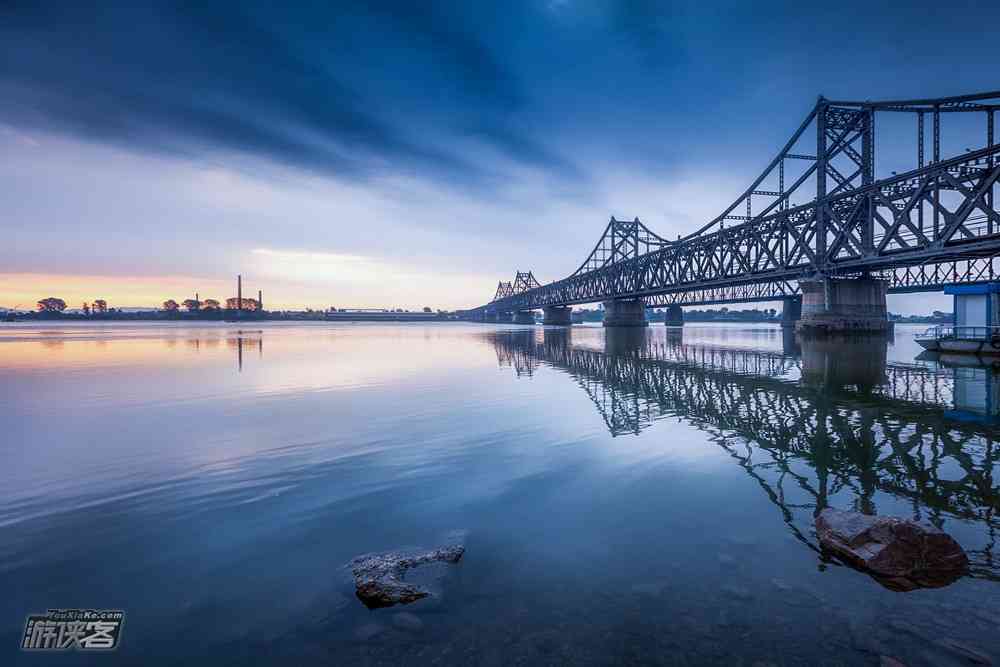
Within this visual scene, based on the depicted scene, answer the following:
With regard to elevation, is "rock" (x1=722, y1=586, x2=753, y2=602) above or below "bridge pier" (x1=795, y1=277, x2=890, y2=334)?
below

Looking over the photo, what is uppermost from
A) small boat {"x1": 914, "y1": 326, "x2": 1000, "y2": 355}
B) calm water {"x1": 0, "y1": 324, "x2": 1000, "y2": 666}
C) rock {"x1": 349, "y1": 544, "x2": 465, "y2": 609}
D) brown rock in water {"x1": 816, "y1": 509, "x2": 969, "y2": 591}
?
small boat {"x1": 914, "y1": 326, "x2": 1000, "y2": 355}

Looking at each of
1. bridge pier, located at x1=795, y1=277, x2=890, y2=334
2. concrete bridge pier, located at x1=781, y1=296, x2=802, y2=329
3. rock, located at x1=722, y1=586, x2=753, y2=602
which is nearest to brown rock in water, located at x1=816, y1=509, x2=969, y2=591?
rock, located at x1=722, y1=586, x2=753, y2=602

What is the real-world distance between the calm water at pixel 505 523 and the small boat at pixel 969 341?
21916mm

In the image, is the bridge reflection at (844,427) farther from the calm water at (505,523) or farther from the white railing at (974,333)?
the white railing at (974,333)

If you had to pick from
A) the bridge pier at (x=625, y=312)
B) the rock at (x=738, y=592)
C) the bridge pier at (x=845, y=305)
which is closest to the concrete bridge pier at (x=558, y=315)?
the bridge pier at (x=625, y=312)

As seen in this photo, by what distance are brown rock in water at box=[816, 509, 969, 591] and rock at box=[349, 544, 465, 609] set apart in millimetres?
4826

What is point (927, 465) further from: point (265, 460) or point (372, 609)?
point (265, 460)

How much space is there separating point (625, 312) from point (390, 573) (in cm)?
11881

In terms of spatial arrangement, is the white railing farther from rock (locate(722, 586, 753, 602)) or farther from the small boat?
rock (locate(722, 586, 753, 602))

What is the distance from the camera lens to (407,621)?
458 centimetres

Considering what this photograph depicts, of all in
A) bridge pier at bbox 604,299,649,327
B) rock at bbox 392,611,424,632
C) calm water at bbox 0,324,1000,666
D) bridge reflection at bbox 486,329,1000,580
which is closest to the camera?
calm water at bbox 0,324,1000,666

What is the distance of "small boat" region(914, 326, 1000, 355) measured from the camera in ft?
102

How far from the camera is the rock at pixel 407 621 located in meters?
4.48

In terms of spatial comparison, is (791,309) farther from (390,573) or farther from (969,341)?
→ (390,573)
